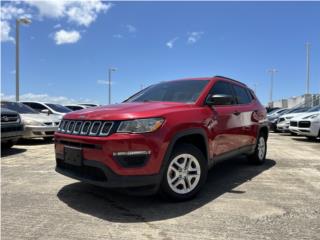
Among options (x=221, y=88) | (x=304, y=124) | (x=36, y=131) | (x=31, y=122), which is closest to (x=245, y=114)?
(x=221, y=88)

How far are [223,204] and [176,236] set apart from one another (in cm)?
119

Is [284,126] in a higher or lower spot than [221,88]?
lower

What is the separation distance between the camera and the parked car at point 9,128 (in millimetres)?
8312

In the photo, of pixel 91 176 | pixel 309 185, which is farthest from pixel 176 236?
pixel 309 185

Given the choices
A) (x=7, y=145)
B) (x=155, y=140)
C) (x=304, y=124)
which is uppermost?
(x=155, y=140)

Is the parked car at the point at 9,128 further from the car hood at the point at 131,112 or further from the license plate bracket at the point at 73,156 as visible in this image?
the license plate bracket at the point at 73,156

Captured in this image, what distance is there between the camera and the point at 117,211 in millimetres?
4145

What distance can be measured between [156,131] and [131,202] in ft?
3.60

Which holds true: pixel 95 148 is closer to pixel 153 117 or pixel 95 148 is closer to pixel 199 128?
pixel 153 117

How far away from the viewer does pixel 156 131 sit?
4039 mm

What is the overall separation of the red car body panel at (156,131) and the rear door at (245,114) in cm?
44

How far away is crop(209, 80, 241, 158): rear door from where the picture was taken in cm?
507

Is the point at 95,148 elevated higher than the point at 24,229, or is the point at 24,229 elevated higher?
the point at 95,148

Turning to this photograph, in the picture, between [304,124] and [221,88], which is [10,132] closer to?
[221,88]
